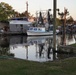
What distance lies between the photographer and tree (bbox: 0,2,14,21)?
8694 cm

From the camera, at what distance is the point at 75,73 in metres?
10.7

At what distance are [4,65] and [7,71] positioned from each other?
4.82ft

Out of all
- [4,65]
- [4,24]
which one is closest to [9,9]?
[4,24]

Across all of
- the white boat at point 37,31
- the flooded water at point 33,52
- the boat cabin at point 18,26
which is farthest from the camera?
the boat cabin at point 18,26

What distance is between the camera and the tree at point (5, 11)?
8694 centimetres

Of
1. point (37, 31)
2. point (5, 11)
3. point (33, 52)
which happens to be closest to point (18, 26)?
point (37, 31)

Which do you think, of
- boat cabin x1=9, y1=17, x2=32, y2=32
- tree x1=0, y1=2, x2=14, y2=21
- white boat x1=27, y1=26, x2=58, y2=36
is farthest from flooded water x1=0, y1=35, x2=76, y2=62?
tree x1=0, y1=2, x2=14, y2=21

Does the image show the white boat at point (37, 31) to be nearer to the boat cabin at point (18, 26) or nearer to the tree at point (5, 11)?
the boat cabin at point (18, 26)

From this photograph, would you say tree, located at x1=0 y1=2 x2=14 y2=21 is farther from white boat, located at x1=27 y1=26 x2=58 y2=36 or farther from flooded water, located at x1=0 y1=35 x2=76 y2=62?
flooded water, located at x1=0 y1=35 x2=76 y2=62

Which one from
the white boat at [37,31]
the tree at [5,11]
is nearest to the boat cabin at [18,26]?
the tree at [5,11]

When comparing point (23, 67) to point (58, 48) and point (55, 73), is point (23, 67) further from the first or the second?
point (58, 48)

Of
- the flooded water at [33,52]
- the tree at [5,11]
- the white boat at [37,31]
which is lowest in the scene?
the white boat at [37,31]

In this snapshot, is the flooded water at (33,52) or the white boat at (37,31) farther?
the white boat at (37,31)

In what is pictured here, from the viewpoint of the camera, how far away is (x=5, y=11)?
300 ft
